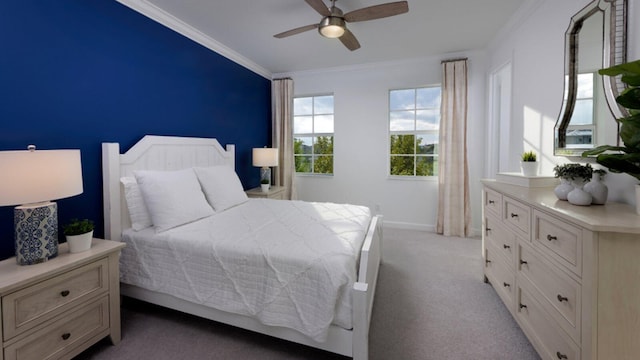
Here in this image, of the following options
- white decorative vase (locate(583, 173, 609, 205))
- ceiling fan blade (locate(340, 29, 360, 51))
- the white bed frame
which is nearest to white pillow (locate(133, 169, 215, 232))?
the white bed frame

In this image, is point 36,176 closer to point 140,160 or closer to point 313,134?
point 140,160

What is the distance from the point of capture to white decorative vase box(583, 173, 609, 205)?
4.72ft

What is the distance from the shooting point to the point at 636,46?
1432mm

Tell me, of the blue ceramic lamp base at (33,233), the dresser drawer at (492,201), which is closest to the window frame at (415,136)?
the dresser drawer at (492,201)

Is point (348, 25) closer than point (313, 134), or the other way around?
point (348, 25)

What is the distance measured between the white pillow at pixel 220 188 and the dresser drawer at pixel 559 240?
2455 millimetres

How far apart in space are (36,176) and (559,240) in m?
2.59

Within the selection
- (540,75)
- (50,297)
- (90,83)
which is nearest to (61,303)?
(50,297)

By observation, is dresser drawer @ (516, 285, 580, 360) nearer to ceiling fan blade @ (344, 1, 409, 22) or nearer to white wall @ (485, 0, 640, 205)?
white wall @ (485, 0, 640, 205)

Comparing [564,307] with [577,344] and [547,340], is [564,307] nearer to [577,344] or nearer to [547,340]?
[577,344]

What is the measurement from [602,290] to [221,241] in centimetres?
190

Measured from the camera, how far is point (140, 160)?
95.7 inches

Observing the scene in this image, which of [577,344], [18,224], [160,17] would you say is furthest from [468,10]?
[18,224]

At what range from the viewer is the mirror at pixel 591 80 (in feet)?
5.01
